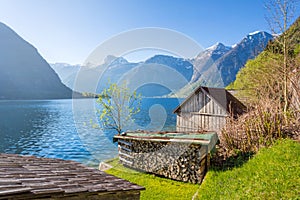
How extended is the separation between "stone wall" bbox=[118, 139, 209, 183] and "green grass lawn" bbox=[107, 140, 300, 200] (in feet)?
2.16

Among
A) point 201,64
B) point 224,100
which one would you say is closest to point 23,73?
point 201,64

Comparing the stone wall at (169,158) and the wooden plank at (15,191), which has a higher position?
the wooden plank at (15,191)

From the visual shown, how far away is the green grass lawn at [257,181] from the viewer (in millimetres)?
5086

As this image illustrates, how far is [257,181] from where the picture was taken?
577 cm

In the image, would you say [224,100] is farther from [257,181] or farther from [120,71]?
[257,181]

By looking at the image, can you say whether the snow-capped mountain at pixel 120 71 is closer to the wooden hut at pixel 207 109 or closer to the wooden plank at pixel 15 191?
the wooden hut at pixel 207 109

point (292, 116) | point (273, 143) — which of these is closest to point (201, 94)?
point (292, 116)

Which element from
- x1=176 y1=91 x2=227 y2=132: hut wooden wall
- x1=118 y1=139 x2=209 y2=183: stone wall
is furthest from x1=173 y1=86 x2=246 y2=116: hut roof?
x1=118 y1=139 x2=209 y2=183: stone wall

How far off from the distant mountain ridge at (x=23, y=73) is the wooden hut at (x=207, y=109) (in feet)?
420

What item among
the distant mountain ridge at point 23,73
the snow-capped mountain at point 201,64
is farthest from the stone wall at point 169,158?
the distant mountain ridge at point 23,73

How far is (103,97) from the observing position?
21766 millimetres

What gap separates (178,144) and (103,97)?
13534mm

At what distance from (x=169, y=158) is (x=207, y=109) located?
315 inches

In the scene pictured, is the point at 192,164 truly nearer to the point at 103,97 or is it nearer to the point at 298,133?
the point at 298,133
